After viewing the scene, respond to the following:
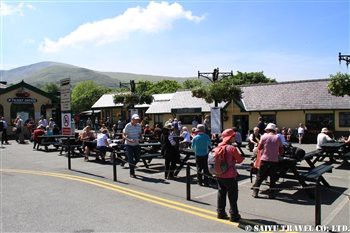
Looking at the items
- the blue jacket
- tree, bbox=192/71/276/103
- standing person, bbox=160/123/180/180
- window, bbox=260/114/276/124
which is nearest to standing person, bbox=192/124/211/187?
the blue jacket

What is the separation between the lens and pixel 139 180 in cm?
1111

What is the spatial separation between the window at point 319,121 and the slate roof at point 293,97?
764mm

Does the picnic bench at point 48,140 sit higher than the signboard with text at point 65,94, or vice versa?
the signboard with text at point 65,94

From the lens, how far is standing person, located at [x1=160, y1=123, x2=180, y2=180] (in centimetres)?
1120

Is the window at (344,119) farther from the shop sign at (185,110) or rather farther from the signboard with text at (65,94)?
the signboard with text at (65,94)

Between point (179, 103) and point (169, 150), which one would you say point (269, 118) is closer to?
point (179, 103)

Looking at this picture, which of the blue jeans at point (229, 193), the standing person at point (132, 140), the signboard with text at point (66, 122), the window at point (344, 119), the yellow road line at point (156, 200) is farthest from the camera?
the window at point (344, 119)

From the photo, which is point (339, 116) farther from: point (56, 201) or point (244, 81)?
point (244, 81)

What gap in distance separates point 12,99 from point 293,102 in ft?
80.7

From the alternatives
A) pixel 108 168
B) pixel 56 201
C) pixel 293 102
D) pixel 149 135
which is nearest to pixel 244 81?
pixel 293 102

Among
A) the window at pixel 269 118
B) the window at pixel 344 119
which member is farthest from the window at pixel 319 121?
the window at pixel 269 118

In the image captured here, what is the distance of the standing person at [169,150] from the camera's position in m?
11.2

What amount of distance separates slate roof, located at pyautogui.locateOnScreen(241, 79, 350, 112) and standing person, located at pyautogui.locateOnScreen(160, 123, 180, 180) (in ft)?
67.8

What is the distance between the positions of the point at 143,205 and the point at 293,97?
84.2 ft
